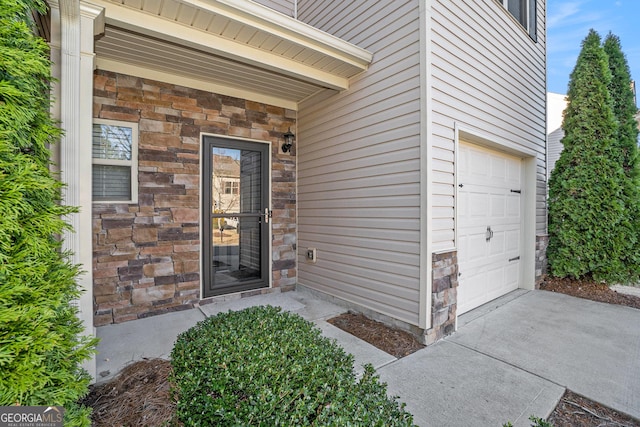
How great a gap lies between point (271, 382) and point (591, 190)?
566 centimetres

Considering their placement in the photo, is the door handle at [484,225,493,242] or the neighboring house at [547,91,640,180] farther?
the neighboring house at [547,91,640,180]

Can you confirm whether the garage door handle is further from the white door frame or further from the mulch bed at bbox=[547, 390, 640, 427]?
the mulch bed at bbox=[547, 390, 640, 427]

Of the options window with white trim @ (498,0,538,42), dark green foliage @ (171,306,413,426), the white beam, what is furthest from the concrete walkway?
window with white trim @ (498,0,538,42)

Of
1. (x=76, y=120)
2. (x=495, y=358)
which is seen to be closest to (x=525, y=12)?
(x=495, y=358)

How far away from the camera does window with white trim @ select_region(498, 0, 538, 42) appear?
432cm

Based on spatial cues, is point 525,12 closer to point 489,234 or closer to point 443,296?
point 489,234

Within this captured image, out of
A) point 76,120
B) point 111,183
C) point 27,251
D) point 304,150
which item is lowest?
point 27,251

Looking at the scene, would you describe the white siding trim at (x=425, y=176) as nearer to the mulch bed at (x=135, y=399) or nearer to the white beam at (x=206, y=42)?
the white beam at (x=206, y=42)

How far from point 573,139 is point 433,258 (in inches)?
158

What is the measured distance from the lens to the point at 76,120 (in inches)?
76.6

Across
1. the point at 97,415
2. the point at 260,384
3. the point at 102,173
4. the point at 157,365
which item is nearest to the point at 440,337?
the point at 260,384

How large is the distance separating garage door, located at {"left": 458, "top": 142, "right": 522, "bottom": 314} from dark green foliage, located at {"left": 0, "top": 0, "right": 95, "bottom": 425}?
11.3ft

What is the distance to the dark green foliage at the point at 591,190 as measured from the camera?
443 centimetres

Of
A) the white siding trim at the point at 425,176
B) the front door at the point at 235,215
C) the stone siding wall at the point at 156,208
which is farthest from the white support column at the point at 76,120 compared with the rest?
the white siding trim at the point at 425,176
